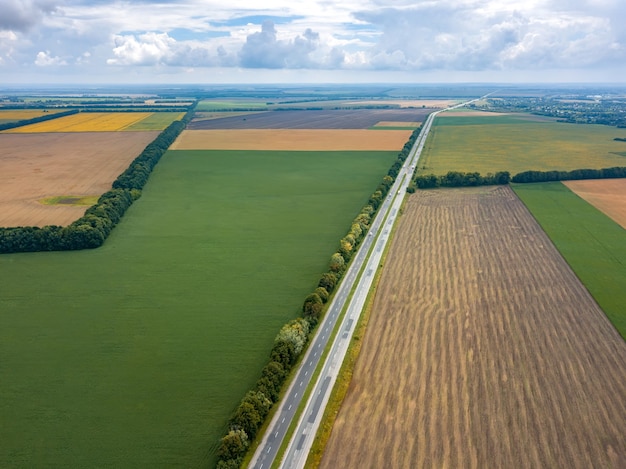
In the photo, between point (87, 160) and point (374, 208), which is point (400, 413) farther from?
point (87, 160)

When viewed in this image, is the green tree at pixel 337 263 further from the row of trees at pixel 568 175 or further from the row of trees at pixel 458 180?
the row of trees at pixel 568 175

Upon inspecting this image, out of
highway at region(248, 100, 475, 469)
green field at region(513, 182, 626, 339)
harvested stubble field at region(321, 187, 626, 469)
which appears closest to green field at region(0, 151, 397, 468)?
highway at region(248, 100, 475, 469)

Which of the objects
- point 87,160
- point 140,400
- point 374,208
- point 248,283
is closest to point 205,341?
point 140,400

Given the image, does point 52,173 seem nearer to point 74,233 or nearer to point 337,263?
point 74,233

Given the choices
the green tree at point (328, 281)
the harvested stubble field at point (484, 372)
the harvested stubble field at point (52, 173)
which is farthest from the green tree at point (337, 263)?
the harvested stubble field at point (52, 173)

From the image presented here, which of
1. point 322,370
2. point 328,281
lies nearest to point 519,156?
point 328,281

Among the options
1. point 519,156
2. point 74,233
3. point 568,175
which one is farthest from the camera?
point 519,156
